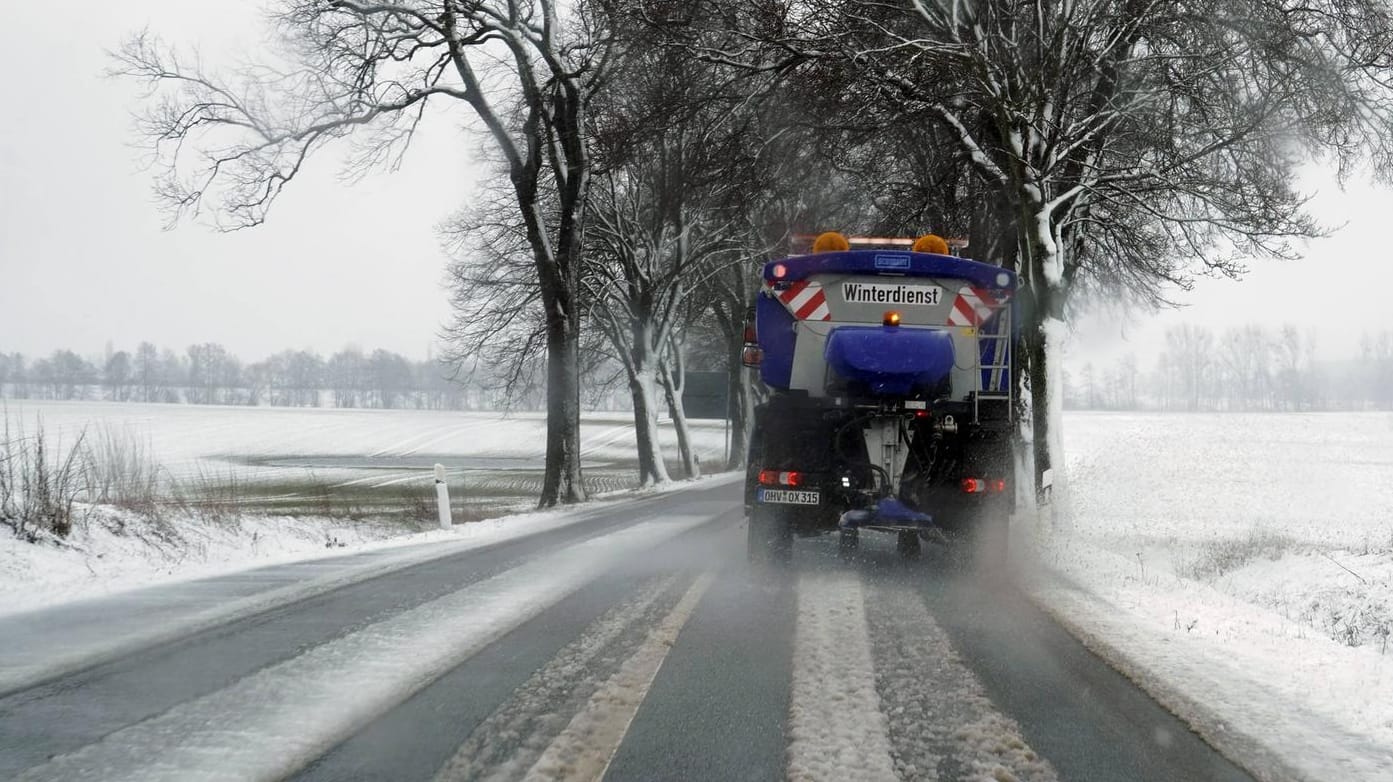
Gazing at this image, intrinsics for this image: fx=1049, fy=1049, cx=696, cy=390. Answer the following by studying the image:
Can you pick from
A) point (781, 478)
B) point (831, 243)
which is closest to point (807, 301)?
point (831, 243)

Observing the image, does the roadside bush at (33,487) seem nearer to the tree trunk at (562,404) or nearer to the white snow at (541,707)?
the white snow at (541,707)

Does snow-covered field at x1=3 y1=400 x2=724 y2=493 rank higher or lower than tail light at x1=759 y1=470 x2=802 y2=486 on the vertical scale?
lower

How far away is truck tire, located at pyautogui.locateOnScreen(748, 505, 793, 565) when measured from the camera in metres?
8.47

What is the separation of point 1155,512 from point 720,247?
595 inches

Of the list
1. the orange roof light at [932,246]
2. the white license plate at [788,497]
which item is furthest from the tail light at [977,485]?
the orange roof light at [932,246]

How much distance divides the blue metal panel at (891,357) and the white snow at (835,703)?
5.93ft

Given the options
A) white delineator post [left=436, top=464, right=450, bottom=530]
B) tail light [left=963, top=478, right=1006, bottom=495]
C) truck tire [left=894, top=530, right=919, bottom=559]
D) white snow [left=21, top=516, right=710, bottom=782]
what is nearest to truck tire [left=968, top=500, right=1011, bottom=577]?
tail light [left=963, top=478, right=1006, bottom=495]

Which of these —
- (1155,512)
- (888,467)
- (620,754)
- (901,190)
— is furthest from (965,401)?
(1155,512)

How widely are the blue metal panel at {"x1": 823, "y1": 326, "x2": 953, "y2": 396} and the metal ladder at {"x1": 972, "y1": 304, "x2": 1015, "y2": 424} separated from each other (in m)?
0.38

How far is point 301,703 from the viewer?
4.38m

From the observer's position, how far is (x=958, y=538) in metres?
8.35

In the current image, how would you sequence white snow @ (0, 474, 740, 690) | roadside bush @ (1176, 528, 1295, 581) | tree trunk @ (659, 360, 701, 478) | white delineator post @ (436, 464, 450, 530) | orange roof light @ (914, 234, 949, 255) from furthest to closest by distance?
tree trunk @ (659, 360, 701, 478)
white delineator post @ (436, 464, 450, 530)
roadside bush @ (1176, 528, 1295, 581)
orange roof light @ (914, 234, 949, 255)
white snow @ (0, 474, 740, 690)

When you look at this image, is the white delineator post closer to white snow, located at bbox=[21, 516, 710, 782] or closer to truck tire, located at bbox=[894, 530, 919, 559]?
truck tire, located at bbox=[894, 530, 919, 559]

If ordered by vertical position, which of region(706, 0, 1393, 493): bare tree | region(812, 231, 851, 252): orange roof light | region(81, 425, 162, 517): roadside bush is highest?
region(706, 0, 1393, 493): bare tree
